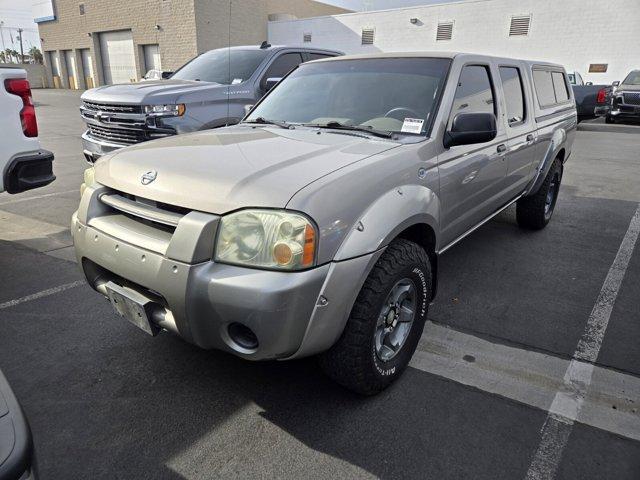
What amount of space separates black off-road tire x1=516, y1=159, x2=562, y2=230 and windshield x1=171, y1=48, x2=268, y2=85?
4.01m

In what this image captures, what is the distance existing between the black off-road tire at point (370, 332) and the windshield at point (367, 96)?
914 mm

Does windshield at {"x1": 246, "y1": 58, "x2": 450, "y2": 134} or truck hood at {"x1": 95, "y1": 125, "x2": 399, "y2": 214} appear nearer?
truck hood at {"x1": 95, "y1": 125, "x2": 399, "y2": 214}

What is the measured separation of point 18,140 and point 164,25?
31809 millimetres

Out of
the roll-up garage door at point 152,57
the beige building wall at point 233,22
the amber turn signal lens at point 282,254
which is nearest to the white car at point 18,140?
the amber turn signal lens at point 282,254

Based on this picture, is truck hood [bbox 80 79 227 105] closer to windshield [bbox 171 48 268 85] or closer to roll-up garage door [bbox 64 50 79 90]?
windshield [bbox 171 48 268 85]

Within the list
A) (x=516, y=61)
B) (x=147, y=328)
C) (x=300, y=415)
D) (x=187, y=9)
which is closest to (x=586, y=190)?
(x=516, y=61)

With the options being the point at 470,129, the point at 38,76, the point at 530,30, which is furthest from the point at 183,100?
the point at 38,76

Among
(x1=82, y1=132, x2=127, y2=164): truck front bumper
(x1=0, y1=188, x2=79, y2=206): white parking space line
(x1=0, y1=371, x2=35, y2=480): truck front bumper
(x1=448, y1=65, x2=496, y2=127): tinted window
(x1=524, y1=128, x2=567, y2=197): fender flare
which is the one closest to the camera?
(x1=0, y1=371, x2=35, y2=480): truck front bumper

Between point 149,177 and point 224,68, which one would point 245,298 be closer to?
→ point 149,177

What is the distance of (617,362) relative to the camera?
295 centimetres

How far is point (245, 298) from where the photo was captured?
6.42ft

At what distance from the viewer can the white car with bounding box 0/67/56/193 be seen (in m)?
3.86

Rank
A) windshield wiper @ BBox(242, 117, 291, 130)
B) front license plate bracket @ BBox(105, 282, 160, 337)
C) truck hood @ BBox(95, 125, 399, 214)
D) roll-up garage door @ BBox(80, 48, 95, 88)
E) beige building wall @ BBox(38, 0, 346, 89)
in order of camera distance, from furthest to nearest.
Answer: roll-up garage door @ BBox(80, 48, 95, 88) → beige building wall @ BBox(38, 0, 346, 89) → windshield wiper @ BBox(242, 117, 291, 130) → front license plate bracket @ BBox(105, 282, 160, 337) → truck hood @ BBox(95, 125, 399, 214)

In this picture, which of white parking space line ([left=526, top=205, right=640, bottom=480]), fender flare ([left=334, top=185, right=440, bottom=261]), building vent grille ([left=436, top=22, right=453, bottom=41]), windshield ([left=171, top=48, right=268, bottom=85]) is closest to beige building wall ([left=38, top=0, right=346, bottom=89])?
building vent grille ([left=436, top=22, right=453, bottom=41])
